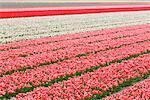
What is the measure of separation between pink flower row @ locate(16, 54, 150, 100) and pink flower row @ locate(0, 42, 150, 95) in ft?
1.93

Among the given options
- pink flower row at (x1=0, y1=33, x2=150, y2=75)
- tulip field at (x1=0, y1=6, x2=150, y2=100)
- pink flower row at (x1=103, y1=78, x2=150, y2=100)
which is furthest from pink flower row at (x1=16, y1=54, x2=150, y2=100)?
pink flower row at (x1=0, y1=33, x2=150, y2=75)

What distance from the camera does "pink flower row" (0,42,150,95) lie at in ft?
35.1

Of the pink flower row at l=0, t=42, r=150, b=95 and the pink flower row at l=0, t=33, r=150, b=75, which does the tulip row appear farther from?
the pink flower row at l=0, t=42, r=150, b=95

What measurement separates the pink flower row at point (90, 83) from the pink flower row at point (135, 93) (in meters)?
0.51

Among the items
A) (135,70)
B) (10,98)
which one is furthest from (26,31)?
(10,98)

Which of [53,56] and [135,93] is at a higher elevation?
[135,93]

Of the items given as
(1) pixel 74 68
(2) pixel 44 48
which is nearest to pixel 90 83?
(1) pixel 74 68

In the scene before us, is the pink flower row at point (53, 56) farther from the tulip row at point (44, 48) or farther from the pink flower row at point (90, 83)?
the pink flower row at point (90, 83)

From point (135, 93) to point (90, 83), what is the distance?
1.38 metres

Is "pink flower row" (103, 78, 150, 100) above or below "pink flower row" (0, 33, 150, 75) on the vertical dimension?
above

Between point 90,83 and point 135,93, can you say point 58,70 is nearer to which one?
point 90,83

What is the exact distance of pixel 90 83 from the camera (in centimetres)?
1070

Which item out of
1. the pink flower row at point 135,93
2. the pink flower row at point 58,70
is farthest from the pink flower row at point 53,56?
the pink flower row at point 135,93

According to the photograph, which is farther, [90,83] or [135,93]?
[90,83]
